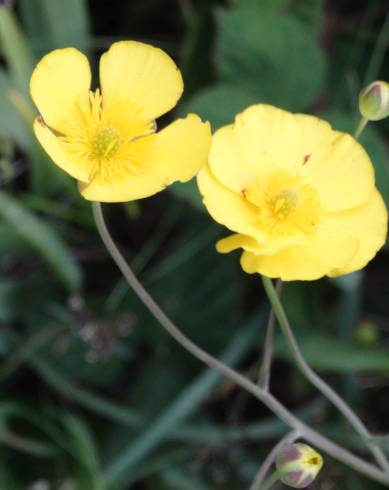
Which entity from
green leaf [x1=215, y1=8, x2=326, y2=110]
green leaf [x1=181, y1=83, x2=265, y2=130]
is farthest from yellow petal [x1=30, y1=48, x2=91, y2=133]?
green leaf [x1=215, y1=8, x2=326, y2=110]

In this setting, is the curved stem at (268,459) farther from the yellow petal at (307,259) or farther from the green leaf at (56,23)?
the green leaf at (56,23)

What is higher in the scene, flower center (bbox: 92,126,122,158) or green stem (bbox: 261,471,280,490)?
flower center (bbox: 92,126,122,158)

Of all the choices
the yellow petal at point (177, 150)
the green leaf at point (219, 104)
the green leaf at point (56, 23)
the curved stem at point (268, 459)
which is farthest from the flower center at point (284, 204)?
the green leaf at point (56, 23)

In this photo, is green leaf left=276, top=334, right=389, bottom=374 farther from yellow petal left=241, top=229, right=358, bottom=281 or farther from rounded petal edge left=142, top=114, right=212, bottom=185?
rounded petal edge left=142, top=114, right=212, bottom=185

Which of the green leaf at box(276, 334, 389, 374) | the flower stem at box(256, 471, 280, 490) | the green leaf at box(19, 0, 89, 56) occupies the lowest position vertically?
the green leaf at box(276, 334, 389, 374)

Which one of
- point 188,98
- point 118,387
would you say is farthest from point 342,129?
point 118,387

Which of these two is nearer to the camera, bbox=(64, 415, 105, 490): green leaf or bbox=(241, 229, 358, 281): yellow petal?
bbox=(241, 229, 358, 281): yellow petal

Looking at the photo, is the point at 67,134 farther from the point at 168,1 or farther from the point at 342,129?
the point at 168,1
